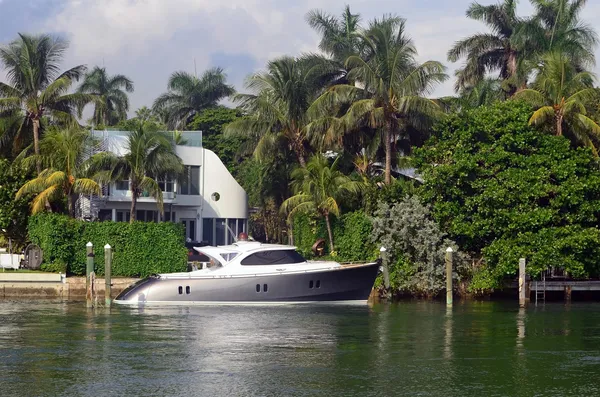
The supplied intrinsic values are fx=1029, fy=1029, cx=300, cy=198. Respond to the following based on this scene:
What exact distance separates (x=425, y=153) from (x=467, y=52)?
17782 mm

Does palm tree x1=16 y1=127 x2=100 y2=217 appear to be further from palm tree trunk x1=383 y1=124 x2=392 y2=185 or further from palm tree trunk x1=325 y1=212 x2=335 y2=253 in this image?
palm tree trunk x1=383 y1=124 x2=392 y2=185

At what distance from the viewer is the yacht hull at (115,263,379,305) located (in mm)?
43156

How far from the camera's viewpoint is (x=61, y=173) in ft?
165

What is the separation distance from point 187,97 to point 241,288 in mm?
54315

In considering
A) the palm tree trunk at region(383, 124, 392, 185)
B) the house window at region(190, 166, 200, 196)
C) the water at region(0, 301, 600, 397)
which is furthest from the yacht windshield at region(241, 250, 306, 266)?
the house window at region(190, 166, 200, 196)

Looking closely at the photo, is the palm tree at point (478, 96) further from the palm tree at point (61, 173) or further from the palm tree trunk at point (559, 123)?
the palm tree at point (61, 173)

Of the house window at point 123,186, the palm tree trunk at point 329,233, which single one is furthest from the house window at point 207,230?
the palm tree trunk at point 329,233

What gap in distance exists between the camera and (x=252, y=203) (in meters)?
75.1

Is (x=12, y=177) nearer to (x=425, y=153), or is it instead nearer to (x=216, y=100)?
(x=425, y=153)

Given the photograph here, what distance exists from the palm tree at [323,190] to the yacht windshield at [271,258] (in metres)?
8.01

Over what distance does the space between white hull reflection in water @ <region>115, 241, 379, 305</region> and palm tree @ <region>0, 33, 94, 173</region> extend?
50.6ft

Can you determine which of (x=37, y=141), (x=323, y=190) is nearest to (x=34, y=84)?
(x=37, y=141)

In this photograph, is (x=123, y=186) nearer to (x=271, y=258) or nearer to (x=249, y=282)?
(x=249, y=282)

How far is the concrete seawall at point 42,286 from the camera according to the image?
160 feet
